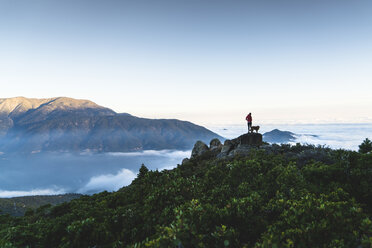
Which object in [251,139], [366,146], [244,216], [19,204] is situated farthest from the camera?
[19,204]

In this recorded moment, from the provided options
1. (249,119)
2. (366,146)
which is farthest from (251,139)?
(366,146)

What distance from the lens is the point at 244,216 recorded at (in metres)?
7.11

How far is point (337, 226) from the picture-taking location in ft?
18.5

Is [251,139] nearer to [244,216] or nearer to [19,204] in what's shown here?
[244,216]

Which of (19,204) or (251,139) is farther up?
(251,139)

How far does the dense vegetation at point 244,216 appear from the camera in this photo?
5.48 metres

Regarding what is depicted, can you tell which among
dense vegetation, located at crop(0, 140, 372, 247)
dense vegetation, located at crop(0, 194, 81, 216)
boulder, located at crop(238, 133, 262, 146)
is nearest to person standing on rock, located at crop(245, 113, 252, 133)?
boulder, located at crop(238, 133, 262, 146)

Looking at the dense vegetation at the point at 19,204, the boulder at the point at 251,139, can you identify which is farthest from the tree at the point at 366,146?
the dense vegetation at the point at 19,204

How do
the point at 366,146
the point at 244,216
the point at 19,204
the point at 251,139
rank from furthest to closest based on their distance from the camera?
the point at 19,204 < the point at 251,139 < the point at 366,146 < the point at 244,216

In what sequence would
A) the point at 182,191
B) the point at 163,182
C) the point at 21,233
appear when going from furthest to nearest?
the point at 163,182 → the point at 182,191 → the point at 21,233

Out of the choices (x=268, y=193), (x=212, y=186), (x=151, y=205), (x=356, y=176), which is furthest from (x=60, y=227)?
(x=356, y=176)

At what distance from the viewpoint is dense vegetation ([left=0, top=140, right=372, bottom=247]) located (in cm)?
548

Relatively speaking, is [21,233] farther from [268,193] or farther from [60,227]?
[268,193]

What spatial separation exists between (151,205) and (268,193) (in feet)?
21.5
